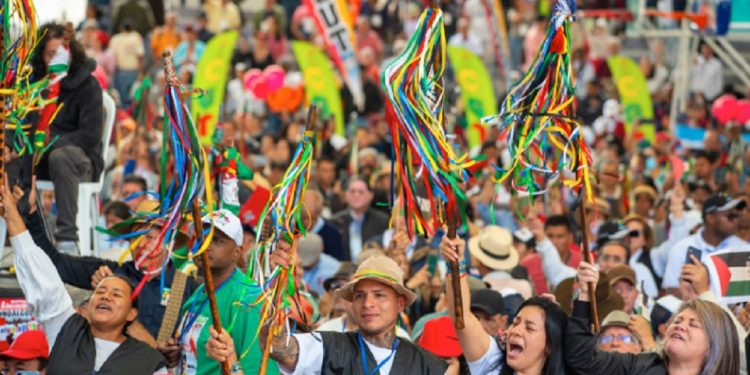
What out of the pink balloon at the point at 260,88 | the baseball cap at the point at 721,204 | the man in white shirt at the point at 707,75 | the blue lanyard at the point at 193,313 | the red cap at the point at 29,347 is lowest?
the man in white shirt at the point at 707,75

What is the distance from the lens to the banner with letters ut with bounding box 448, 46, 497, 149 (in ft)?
67.1

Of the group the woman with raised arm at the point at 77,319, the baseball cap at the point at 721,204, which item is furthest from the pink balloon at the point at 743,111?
the woman with raised arm at the point at 77,319

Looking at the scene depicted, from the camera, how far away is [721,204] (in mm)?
12492

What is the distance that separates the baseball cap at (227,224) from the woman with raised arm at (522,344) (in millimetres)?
1214

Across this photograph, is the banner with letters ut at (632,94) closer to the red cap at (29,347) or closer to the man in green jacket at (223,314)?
the red cap at (29,347)

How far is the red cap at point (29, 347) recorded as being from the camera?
8.60 m

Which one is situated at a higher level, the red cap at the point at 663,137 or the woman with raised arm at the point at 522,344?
the woman with raised arm at the point at 522,344

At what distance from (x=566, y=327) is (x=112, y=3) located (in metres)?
21.0

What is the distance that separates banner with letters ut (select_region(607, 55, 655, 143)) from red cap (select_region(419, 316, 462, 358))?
13.6 meters

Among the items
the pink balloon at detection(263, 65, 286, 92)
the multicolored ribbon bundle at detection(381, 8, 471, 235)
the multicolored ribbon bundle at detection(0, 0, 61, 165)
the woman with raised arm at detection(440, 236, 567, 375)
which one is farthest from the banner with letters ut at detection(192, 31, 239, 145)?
the woman with raised arm at detection(440, 236, 567, 375)

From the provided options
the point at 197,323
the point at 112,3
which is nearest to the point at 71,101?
the point at 197,323

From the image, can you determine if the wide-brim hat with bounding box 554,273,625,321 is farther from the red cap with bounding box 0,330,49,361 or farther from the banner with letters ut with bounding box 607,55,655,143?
the banner with letters ut with bounding box 607,55,655,143

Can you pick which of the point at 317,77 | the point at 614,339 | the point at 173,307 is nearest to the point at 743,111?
the point at 317,77

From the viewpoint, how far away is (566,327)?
7754 mm
